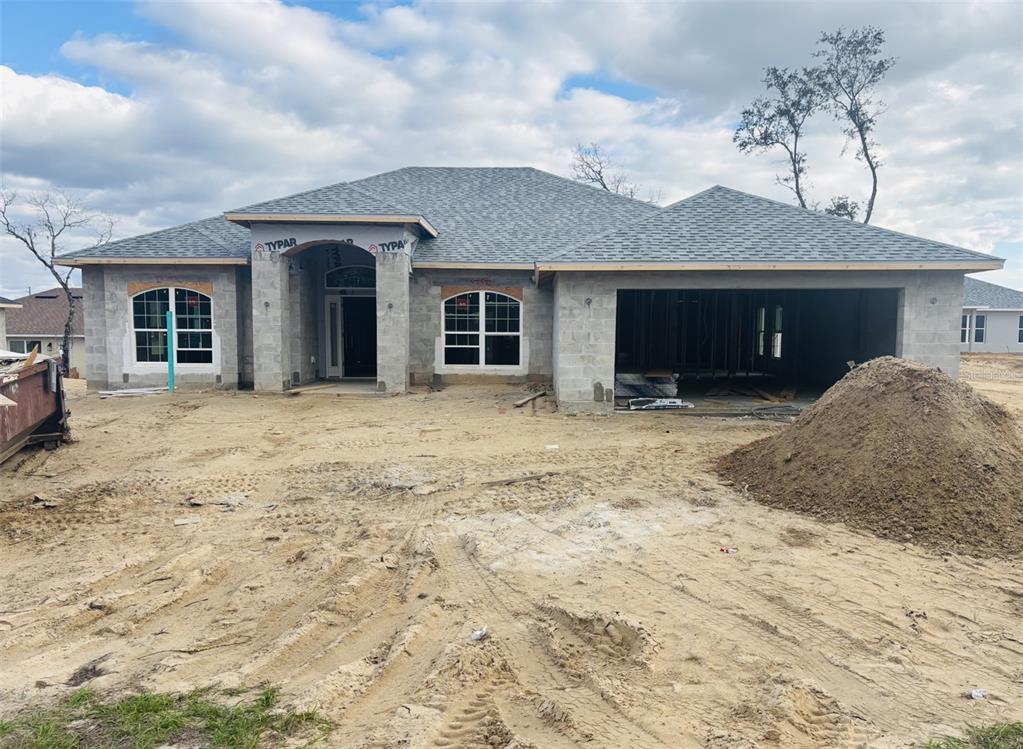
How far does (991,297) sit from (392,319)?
3742cm

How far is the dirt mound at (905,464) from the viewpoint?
19.8ft

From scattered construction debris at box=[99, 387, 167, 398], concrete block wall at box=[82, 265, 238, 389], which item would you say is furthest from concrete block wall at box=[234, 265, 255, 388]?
scattered construction debris at box=[99, 387, 167, 398]

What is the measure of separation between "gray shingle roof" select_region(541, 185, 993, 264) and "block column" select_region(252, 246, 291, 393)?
7.05 metres

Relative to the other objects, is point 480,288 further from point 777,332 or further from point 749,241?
point 777,332

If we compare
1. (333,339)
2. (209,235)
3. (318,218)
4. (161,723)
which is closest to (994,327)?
(333,339)

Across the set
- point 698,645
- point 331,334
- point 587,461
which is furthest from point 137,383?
point 698,645

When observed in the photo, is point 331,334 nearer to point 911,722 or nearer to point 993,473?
point 993,473

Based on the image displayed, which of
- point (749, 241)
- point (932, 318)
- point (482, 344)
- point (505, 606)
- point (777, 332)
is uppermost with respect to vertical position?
point (749, 241)

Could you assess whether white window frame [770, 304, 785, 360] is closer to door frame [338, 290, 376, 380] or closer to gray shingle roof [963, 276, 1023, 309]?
door frame [338, 290, 376, 380]

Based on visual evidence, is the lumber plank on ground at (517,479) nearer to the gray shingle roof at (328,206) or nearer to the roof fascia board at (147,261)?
the gray shingle roof at (328,206)

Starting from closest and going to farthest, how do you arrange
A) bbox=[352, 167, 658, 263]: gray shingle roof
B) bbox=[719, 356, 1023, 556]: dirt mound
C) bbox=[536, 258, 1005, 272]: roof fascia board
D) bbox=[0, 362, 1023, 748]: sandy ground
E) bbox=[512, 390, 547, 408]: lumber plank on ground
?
1. bbox=[0, 362, 1023, 748]: sandy ground
2. bbox=[719, 356, 1023, 556]: dirt mound
3. bbox=[536, 258, 1005, 272]: roof fascia board
4. bbox=[512, 390, 547, 408]: lumber plank on ground
5. bbox=[352, 167, 658, 263]: gray shingle roof

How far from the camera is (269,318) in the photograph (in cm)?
1600

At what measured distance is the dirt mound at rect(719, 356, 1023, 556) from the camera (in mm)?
6031

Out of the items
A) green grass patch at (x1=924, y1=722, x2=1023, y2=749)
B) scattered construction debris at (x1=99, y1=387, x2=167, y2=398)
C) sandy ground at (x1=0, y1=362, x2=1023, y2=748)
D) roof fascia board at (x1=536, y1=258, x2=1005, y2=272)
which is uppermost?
roof fascia board at (x1=536, y1=258, x2=1005, y2=272)
